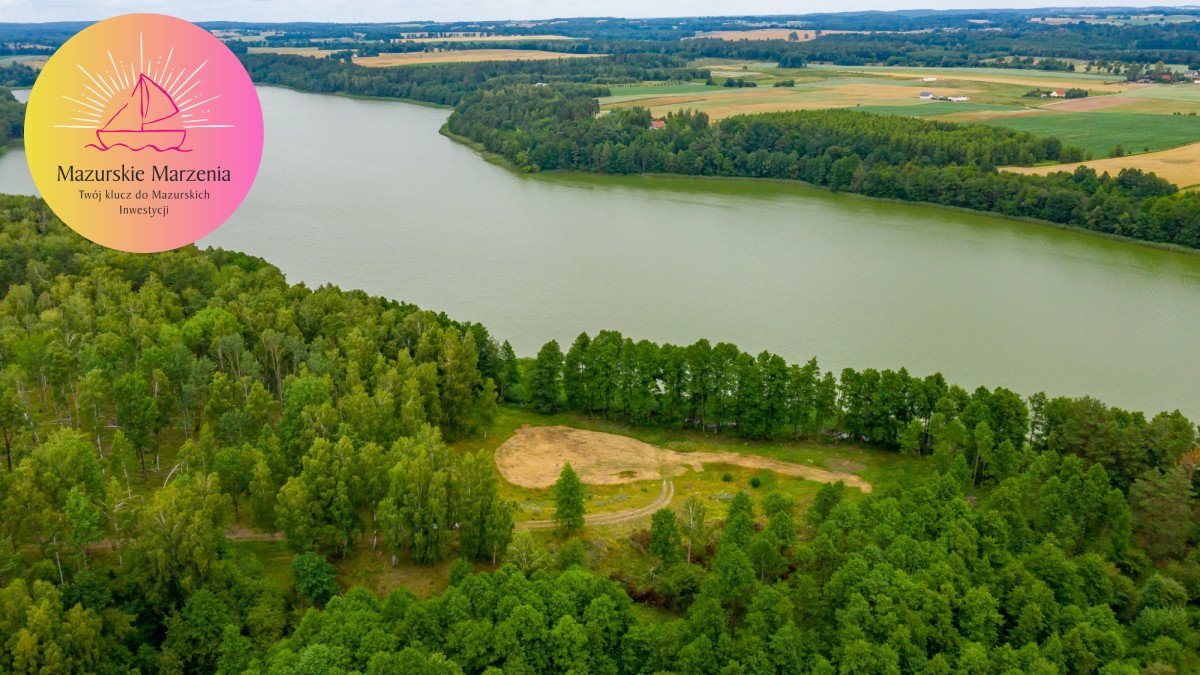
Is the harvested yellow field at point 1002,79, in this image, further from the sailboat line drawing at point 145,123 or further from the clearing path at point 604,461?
the sailboat line drawing at point 145,123

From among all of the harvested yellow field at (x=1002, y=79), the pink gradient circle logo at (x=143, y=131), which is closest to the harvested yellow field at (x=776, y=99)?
the harvested yellow field at (x=1002, y=79)

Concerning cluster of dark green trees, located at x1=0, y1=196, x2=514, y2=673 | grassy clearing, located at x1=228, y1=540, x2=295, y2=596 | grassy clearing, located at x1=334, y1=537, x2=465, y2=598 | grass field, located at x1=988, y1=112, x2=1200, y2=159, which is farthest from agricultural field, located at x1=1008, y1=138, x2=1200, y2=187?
grassy clearing, located at x1=228, y1=540, x2=295, y2=596

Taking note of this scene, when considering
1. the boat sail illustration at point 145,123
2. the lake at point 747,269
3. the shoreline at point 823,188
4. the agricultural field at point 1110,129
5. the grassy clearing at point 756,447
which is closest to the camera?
the boat sail illustration at point 145,123

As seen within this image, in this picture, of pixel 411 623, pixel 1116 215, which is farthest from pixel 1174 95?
pixel 411 623

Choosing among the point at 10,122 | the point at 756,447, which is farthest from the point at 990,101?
the point at 10,122

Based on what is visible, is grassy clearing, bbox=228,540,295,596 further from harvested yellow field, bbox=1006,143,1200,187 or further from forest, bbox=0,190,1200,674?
harvested yellow field, bbox=1006,143,1200,187

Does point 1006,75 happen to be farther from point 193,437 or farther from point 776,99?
point 193,437
